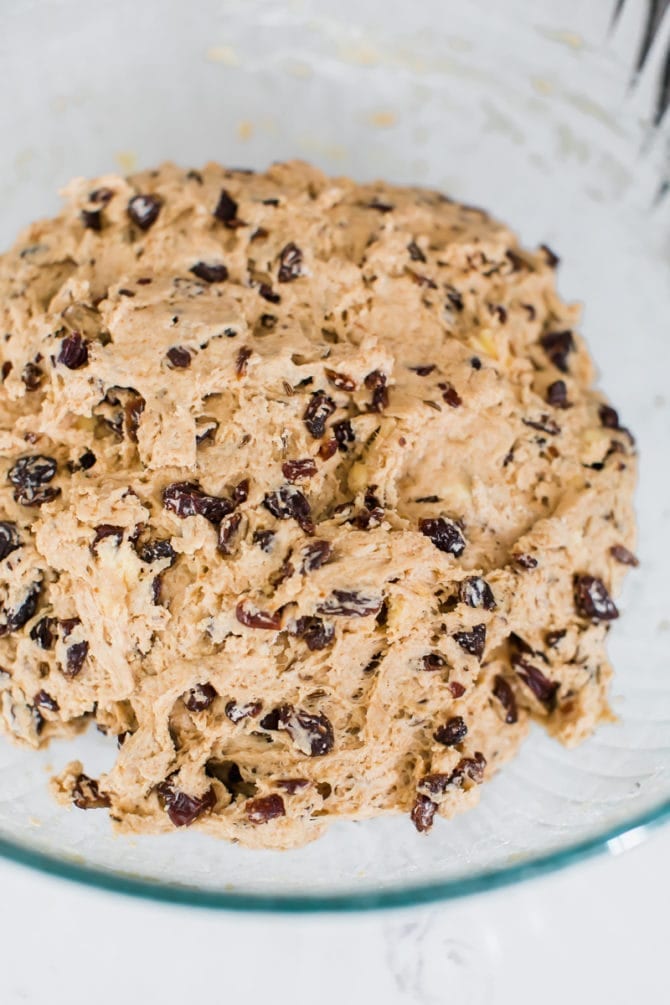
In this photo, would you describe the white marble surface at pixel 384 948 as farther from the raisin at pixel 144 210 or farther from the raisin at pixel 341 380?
the raisin at pixel 144 210

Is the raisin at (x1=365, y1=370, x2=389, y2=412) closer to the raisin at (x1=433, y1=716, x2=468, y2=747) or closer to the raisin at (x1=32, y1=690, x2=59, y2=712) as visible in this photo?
the raisin at (x1=433, y1=716, x2=468, y2=747)

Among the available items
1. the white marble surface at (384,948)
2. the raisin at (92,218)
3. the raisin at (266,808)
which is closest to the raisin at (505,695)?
the raisin at (266,808)

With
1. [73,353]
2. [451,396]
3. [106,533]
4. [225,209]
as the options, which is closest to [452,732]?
[451,396]

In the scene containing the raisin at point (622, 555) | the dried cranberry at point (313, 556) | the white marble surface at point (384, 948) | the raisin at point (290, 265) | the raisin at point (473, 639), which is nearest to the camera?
the dried cranberry at point (313, 556)

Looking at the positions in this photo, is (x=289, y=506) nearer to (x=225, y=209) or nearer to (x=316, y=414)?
(x=316, y=414)

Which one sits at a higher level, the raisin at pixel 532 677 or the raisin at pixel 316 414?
the raisin at pixel 316 414

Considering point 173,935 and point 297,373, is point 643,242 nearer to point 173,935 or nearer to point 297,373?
point 297,373
